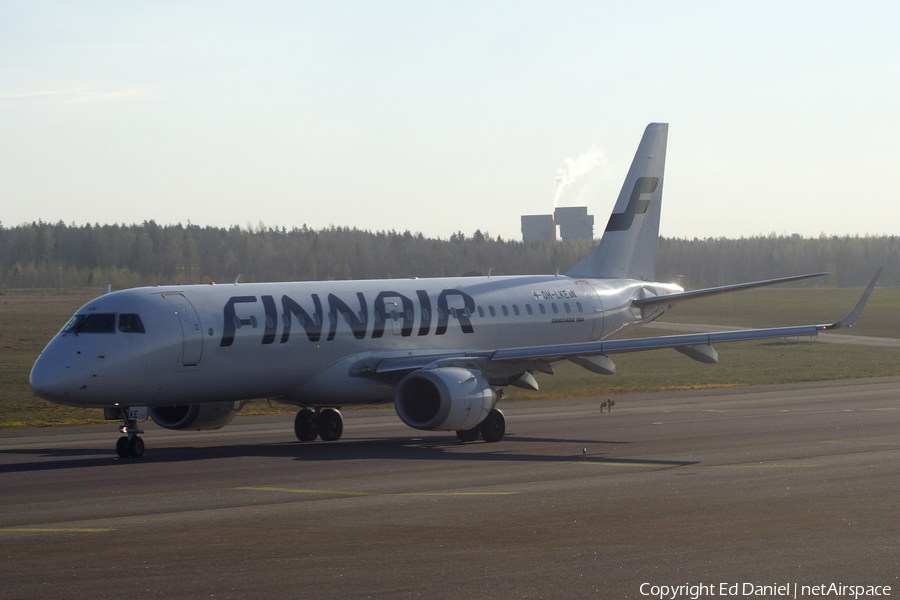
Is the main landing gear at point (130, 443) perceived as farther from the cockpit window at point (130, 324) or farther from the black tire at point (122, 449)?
the cockpit window at point (130, 324)

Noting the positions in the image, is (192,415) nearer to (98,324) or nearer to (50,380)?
(98,324)

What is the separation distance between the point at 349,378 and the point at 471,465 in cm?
582

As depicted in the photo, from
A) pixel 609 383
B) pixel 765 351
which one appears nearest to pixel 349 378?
pixel 609 383

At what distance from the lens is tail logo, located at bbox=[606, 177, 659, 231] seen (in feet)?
129

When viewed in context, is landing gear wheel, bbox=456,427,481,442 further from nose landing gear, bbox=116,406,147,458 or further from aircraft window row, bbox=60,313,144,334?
aircraft window row, bbox=60,313,144,334

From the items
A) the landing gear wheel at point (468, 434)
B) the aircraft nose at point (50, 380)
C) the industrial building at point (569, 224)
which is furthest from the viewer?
the industrial building at point (569, 224)

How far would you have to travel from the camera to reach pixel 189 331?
26.6 m

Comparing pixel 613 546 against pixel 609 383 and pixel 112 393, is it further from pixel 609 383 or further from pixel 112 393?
pixel 609 383

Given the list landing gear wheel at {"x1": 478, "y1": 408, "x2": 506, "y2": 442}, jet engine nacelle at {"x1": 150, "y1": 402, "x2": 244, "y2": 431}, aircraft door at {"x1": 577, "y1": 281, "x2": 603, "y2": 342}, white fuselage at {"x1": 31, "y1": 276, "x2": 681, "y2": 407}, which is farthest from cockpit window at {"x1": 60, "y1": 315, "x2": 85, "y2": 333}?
aircraft door at {"x1": 577, "y1": 281, "x2": 603, "y2": 342}

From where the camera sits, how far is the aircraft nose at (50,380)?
2469cm

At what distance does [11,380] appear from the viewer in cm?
5247

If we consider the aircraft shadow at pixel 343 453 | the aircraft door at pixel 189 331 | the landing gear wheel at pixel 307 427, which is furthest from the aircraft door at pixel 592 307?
the aircraft door at pixel 189 331

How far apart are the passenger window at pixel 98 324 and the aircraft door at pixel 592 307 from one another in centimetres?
1590

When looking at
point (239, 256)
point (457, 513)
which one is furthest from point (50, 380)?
point (239, 256)
